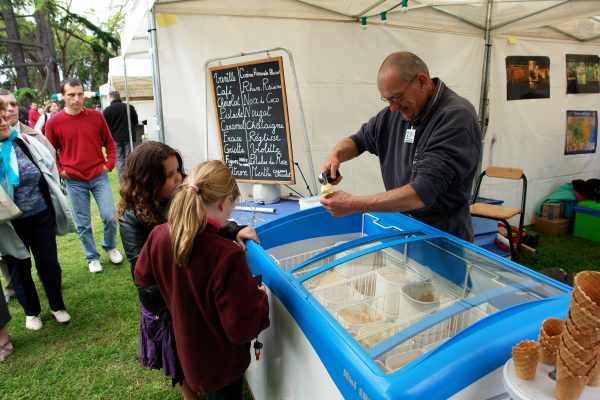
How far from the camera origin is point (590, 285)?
1.89 feet

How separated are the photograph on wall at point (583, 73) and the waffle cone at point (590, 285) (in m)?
5.45

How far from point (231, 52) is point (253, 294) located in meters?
2.81

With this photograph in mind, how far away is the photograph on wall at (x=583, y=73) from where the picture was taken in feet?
15.7

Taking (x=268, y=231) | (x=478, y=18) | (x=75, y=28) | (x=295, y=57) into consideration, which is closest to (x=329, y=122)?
(x=295, y=57)

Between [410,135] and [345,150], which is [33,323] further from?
[410,135]

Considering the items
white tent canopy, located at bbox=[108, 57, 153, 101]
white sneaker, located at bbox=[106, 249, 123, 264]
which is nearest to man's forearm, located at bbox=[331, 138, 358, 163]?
white sneaker, located at bbox=[106, 249, 123, 264]

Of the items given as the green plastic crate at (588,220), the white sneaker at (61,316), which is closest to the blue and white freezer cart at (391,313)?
the white sneaker at (61,316)

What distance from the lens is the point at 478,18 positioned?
394 cm

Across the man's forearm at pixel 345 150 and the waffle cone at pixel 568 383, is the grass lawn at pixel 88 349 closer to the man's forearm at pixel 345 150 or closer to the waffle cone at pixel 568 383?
Answer: the man's forearm at pixel 345 150

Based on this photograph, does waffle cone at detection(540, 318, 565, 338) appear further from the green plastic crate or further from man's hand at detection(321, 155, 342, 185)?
the green plastic crate

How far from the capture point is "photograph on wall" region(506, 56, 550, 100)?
444 cm

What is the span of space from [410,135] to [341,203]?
61 cm

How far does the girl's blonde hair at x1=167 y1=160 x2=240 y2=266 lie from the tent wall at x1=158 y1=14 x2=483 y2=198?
2.40 meters

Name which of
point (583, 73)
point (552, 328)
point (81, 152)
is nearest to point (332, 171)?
point (552, 328)
